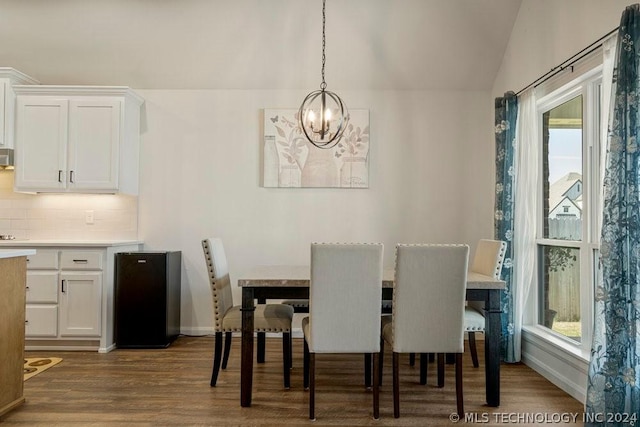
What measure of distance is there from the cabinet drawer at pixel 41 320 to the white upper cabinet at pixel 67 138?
3.45 feet

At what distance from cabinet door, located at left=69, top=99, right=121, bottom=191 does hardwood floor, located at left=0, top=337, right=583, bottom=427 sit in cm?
155

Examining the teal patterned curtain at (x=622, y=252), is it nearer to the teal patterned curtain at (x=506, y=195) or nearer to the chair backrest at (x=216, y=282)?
the teal patterned curtain at (x=506, y=195)

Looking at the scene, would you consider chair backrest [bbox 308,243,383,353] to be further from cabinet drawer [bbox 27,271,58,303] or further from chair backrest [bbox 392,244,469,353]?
cabinet drawer [bbox 27,271,58,303]

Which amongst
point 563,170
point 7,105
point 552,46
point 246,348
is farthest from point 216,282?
point 552,46

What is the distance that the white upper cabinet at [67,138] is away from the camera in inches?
169

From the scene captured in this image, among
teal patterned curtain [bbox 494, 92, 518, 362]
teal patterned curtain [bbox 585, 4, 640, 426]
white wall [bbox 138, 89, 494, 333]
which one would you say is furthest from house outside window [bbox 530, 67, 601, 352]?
white wall [bbox 138, 89, 494, 333]

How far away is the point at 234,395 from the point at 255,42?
3.08 meters

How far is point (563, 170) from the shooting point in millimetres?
3518

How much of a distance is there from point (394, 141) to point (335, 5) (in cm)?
141

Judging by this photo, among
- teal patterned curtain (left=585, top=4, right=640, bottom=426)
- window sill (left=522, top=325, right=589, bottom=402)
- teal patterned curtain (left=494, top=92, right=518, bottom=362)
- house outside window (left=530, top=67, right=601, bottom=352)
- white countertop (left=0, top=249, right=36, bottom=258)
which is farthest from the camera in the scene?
teal patterned curtain (left=494, top=92, right=518, bottom=362)

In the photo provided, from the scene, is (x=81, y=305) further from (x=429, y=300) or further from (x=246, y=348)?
(x=429, y=300)

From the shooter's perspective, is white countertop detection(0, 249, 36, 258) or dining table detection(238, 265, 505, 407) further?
dining table detection(238, 265, 505, 407)

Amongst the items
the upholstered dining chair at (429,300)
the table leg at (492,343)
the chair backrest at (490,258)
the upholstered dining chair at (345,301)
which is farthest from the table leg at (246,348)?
the chair backrest at (490,258)

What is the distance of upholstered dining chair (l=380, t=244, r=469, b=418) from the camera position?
2643 mm
